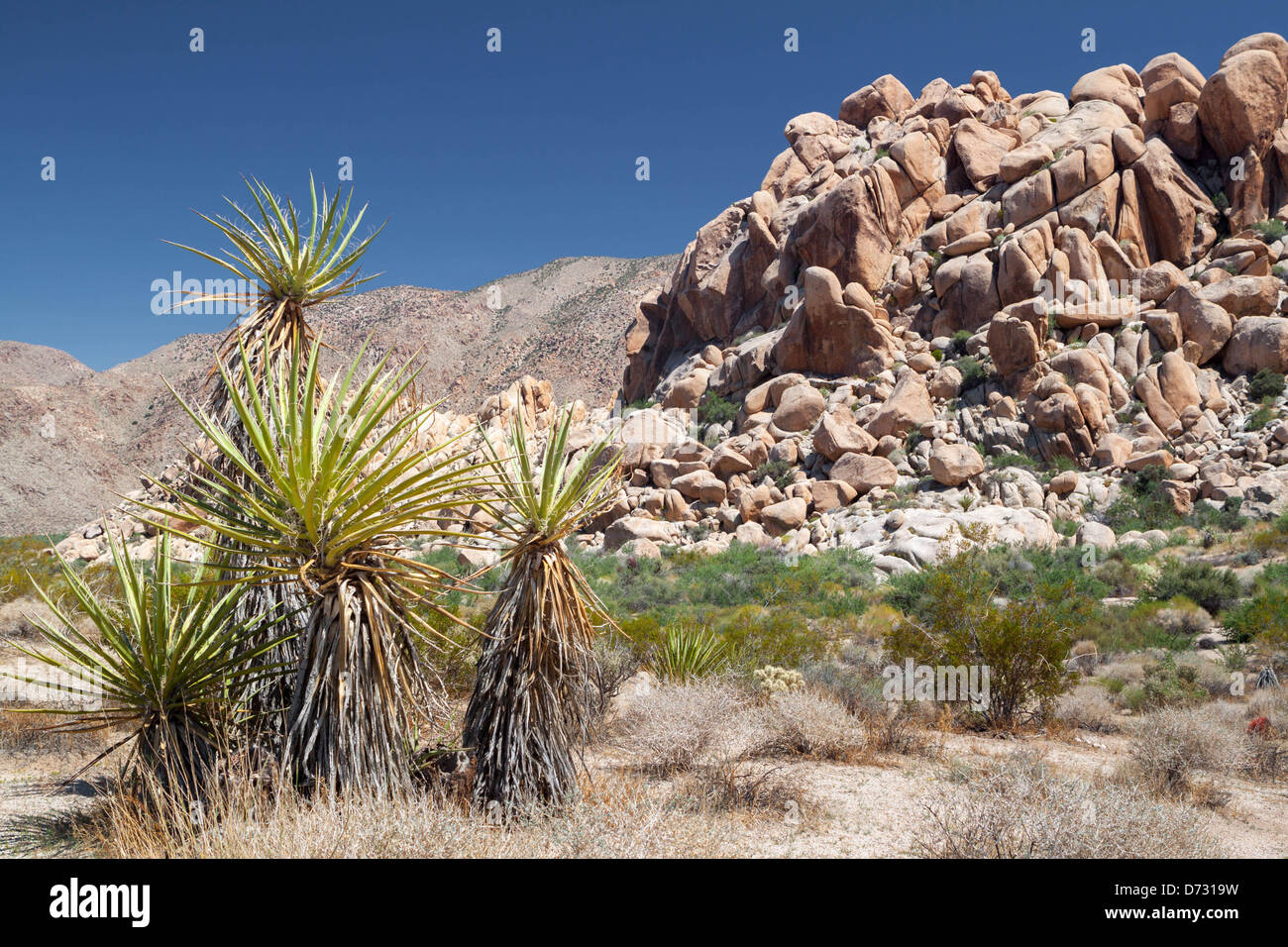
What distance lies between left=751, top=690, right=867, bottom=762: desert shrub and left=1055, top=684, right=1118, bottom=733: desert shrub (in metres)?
3.80

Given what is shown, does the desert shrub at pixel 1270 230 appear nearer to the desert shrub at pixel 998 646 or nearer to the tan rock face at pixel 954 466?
the tan rock face at pixel 954 466

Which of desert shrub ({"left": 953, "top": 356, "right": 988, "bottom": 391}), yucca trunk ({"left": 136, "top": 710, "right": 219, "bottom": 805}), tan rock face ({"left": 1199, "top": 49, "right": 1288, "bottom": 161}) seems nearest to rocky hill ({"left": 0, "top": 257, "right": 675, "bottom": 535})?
desert shrub ({"left": 953, "top": 356, "right": 988, "bottom": 391})

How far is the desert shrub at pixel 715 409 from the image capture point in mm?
32184

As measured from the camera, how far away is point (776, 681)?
8.98 m

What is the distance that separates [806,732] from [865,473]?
18685mm

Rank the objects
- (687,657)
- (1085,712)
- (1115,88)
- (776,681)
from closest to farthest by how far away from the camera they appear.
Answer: (776,681)
(687,657)
(1085,712)
(1115,88)

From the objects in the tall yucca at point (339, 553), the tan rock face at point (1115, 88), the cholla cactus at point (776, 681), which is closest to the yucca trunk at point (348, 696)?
the tall yucca at point (339, 553)

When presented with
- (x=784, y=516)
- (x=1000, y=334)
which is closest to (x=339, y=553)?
(x=784, y=516)

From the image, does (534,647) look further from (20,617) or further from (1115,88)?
(1115,88)

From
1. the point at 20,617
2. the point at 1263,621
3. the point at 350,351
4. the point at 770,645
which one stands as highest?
the point at 350,351

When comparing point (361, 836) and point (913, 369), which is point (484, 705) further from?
point (913, 369)

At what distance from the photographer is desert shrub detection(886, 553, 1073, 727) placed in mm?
9625

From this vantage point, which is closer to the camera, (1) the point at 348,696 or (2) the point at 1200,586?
(1) the point at 348,696
